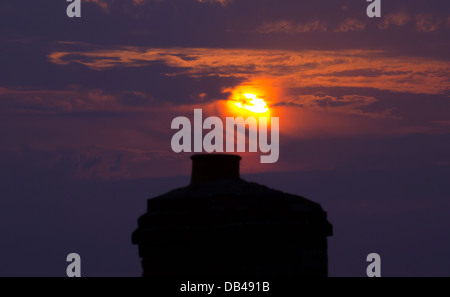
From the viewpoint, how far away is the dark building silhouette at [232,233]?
30.4m

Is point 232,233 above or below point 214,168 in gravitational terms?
below

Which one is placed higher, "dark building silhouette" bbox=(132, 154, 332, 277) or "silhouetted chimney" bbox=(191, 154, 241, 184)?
"silhouetted chimney" bbox=(191, 154, 241, 184)

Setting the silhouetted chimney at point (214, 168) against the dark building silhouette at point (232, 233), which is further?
the silhouetted chimney at point (214, 168)

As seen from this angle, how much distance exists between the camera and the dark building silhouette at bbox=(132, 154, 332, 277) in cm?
3039

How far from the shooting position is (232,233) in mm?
30281

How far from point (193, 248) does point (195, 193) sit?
214 cm

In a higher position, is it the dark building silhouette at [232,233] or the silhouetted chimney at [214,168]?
the silhouetted chimney at [214,168]

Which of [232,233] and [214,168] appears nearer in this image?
[232,233]

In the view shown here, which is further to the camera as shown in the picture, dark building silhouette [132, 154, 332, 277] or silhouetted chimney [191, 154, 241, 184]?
silhouetted chimney [191, 154, 241, 184]
